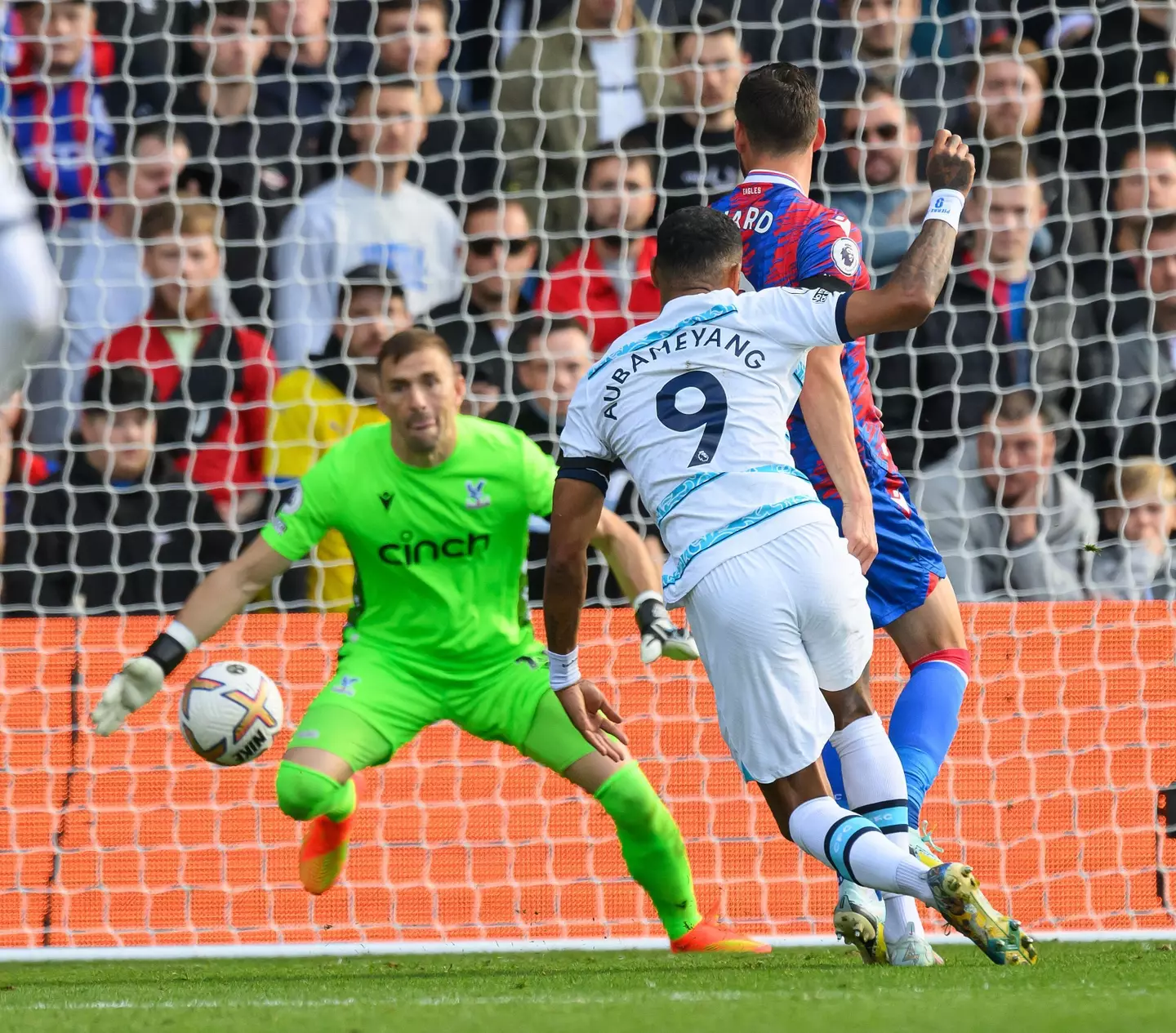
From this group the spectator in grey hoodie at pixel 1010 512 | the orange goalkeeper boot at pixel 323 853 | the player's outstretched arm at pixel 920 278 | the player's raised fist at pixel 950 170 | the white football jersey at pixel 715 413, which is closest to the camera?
the player's outstretched arm at pixel 920 278

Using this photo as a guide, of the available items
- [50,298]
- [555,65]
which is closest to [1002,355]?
[555,65]

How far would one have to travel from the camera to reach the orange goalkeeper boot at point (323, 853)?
580 centimetres

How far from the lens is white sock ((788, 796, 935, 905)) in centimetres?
382

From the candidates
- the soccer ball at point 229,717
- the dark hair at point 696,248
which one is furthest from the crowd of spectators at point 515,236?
the dark hair at point 696,248

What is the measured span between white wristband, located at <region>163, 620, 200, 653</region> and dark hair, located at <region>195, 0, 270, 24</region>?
3653 millimetres

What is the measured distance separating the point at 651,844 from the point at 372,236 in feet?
11.5

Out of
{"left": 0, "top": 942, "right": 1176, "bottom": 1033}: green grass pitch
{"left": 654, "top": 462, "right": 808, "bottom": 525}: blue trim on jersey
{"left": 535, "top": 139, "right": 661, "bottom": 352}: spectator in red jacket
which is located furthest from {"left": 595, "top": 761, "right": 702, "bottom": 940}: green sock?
{"left": 535, "top": 139, "right": 661, "bottom": 352}: spectator in red jacket

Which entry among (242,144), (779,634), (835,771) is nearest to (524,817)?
(835,771)

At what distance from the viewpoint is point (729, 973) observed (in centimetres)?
451

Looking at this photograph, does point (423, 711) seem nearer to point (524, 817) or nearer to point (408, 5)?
point (524, 817)

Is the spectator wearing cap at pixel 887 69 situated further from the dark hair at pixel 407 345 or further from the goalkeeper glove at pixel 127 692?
the goalkeeper glove at pixel 127 692

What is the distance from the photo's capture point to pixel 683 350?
166 inches

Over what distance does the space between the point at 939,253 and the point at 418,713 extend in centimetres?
252

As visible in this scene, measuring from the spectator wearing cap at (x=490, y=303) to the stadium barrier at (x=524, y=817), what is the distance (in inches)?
63.3
